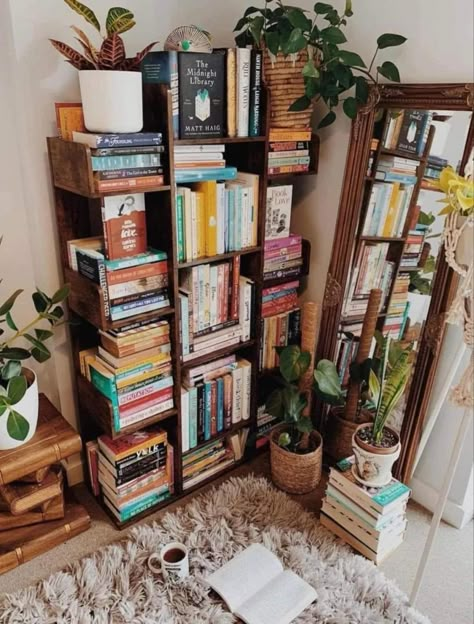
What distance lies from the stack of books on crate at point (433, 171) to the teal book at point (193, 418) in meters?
1.08

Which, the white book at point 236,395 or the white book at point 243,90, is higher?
the white book at point 243,90

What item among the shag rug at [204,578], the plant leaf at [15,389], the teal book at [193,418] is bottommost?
the shag rug at [204,578]

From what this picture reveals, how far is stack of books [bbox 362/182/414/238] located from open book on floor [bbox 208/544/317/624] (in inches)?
47.0

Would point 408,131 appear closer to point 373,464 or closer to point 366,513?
point 373,464

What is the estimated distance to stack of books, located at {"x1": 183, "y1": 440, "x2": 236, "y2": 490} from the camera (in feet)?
6.66

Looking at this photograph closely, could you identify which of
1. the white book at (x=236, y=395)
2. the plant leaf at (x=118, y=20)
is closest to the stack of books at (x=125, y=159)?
the plant leaf at (x=118, y=20)

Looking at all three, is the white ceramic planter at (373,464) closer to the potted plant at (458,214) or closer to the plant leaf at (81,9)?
the potted plant at (458,214)

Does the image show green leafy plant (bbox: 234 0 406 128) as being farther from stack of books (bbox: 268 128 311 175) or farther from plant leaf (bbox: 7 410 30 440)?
plant leaf (bbox: 7 410 30 440)

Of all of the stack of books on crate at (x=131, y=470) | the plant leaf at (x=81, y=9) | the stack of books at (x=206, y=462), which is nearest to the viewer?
the plant leaf at (x=81, y=9)

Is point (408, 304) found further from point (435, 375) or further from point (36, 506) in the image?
point (36, 506)

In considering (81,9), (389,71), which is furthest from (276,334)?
(81,9)

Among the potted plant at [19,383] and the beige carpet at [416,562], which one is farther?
the beige carpet at [416,562]

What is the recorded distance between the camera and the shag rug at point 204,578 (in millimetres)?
1546

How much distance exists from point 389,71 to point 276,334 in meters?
1.05
